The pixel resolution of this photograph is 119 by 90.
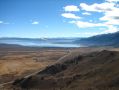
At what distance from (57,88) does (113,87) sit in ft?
51.4

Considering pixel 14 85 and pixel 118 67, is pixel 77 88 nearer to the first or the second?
pixel 118 67

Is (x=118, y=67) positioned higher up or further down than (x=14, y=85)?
higher up

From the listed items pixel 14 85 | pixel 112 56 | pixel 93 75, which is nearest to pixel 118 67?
pixel 93 75

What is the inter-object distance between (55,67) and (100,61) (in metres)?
16.7

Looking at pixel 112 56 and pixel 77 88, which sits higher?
pixel 112 56

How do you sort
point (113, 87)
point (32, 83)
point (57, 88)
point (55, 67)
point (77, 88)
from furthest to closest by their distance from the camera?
point (55, 67) → point (32, 83) → point (57, 88) → point (77, 88) → point (113, 87)

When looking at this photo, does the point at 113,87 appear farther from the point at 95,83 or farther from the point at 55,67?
the point at 55,67

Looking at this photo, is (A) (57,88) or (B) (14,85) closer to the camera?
(A) (57,88)

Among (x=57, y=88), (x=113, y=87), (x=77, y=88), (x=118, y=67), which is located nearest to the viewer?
(x=113, y=87)

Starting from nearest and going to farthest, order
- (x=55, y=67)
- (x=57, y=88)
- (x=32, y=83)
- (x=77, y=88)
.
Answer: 1. (x=77, y=88)
2. (x=57, y=88)
3. (x=32, y=83)
4. (x=55, y=67)

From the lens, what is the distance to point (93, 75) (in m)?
76.8

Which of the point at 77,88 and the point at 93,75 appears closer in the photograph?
the point at 77,88

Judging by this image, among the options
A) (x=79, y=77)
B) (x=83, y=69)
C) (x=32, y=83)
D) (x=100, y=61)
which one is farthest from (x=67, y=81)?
(x=100, y=61)

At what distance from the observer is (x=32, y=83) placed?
261 ft
